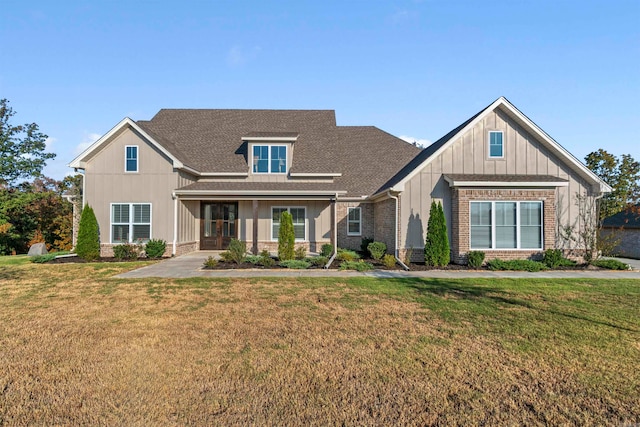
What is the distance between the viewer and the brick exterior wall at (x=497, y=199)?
1353 centimetres

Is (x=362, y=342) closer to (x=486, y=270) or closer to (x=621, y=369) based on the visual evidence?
(x=621, y=369)

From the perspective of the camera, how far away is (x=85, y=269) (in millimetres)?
12727

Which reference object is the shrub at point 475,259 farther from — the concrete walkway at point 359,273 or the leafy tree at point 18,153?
the leafy tree at point 18,153

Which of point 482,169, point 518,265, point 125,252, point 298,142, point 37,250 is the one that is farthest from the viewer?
point 298,142

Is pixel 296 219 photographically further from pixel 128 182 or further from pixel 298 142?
pixel 128 182

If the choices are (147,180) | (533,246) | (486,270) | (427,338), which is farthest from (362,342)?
(147,180)

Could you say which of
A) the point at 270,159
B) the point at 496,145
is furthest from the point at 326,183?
the point at 496,145

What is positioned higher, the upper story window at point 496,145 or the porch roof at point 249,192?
the upper story window at point 496,145

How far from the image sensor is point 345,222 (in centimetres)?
1908

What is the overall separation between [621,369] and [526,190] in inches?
417

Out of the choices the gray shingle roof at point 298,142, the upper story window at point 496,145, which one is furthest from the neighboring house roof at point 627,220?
Result: the gray shingle roof at point 298,142

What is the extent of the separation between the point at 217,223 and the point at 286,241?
6.41 meters

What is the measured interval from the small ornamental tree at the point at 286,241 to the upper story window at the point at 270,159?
212 inches

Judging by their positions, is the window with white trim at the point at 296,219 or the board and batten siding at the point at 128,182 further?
the window with white trim at the point at 296,219
